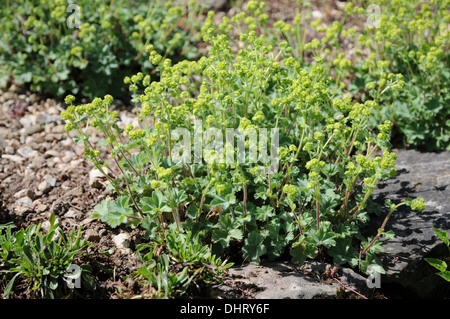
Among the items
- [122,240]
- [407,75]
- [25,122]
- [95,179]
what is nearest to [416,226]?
[407,75]

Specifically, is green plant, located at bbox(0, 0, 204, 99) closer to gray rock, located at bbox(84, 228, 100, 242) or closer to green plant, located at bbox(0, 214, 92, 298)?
gray rock, located at bbox(84, 228, 100, 242)

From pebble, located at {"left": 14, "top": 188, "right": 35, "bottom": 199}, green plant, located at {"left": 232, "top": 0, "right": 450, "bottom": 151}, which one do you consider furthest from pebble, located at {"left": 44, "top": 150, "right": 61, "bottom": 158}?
green plant, located at {"left": 232, "top": 0, "right": 450, "bottom": 151}

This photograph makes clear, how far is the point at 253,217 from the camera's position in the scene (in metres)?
3.06

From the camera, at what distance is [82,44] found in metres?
4.73

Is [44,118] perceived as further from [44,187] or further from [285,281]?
[285,281]

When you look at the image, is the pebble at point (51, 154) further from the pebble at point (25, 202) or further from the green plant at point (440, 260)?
the green plant at point (440, 260)

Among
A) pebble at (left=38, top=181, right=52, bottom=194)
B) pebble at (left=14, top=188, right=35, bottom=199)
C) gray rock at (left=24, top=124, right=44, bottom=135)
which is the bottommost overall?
pebble at (left=14, top=188, right=35, bottom=199)

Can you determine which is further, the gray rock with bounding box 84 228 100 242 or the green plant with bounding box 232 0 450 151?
the green plant with bounding box 232 0 450 151

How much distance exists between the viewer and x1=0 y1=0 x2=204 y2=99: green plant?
4652 mm

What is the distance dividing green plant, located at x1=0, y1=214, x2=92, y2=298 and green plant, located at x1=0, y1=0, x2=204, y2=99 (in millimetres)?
2110

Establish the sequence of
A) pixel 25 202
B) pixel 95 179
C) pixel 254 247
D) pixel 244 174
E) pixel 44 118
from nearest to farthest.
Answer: pixel 254 247 → pixel 244 174 → pixel 25 202 → pixel 95 179 → pixel 44 118

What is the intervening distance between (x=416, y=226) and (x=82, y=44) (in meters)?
3.38

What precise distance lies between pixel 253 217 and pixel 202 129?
0.65 meters

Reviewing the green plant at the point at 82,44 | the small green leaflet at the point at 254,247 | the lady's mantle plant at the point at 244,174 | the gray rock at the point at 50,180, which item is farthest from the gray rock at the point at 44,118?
the small green leaflet at the point at 254,247
